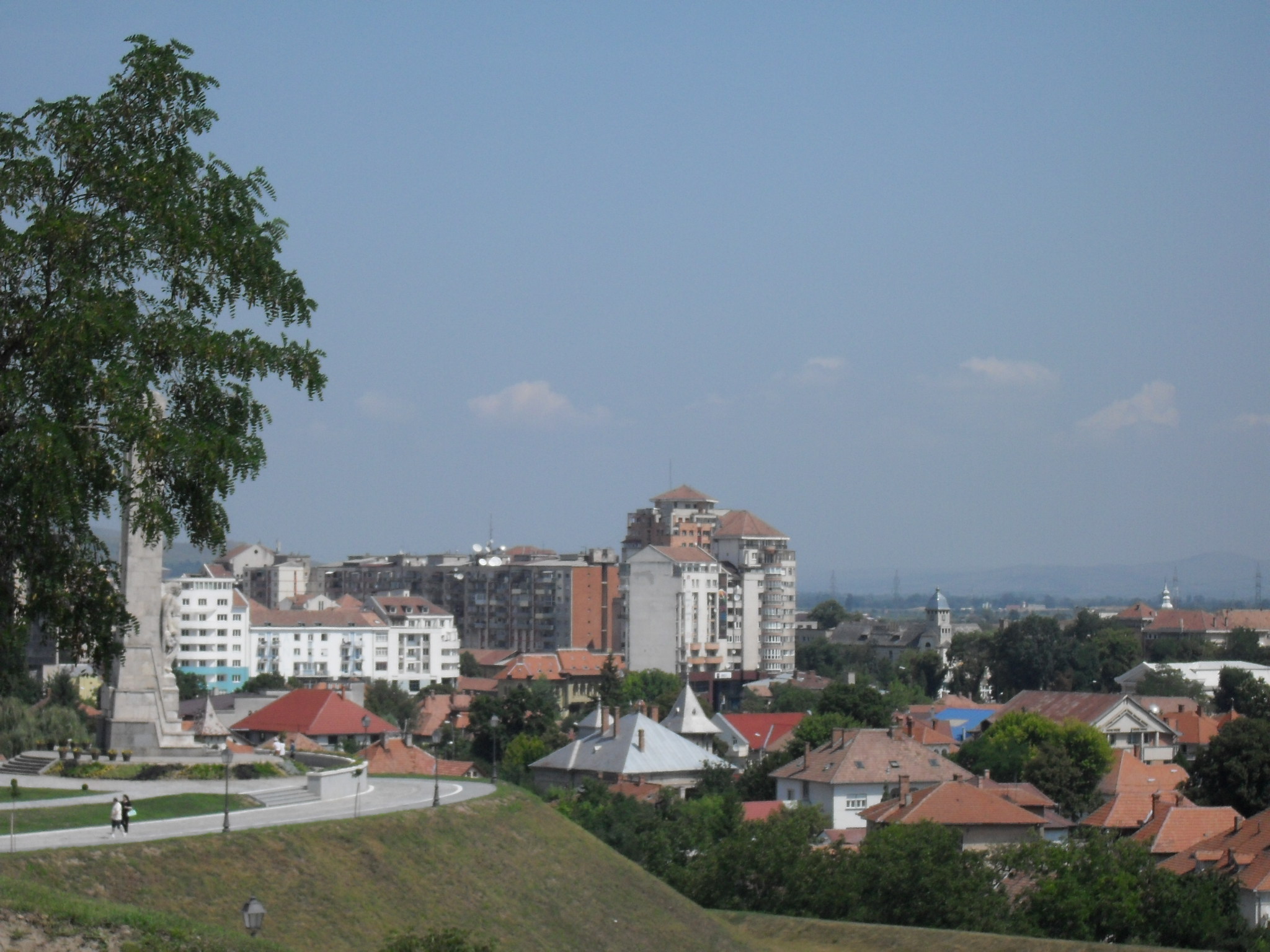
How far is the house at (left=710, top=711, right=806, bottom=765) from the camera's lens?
84312 mm

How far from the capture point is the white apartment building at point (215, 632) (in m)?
115

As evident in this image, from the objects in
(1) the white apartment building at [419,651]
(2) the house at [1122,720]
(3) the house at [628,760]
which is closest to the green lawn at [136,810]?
(3) the house at [628,760]

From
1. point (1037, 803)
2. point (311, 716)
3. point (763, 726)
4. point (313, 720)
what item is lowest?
point (763, 726)

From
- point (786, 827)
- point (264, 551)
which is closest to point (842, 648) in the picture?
point (264, 551)

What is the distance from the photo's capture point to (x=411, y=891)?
85.5ft

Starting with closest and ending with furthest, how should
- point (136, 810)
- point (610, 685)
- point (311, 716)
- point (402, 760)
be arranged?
point (136, 810) < point (402, 760) < point (311, 716) < point (610, 685)

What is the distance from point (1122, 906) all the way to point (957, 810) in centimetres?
1324

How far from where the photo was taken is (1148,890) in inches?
1500

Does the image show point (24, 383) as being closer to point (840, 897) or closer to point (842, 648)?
point (840, 897)

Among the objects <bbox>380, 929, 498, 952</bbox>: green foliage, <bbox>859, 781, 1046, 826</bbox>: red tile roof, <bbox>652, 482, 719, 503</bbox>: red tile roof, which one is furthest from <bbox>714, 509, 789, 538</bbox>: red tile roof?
<bbox>380, 929, 498, 952</bbox>: green foliage

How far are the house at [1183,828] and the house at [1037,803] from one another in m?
2.86

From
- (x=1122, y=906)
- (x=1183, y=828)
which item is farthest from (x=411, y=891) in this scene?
(x=1183, y=828)

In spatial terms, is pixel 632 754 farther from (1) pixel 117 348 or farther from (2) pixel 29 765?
(1) pixel 117 348

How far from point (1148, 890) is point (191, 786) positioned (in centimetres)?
2135
